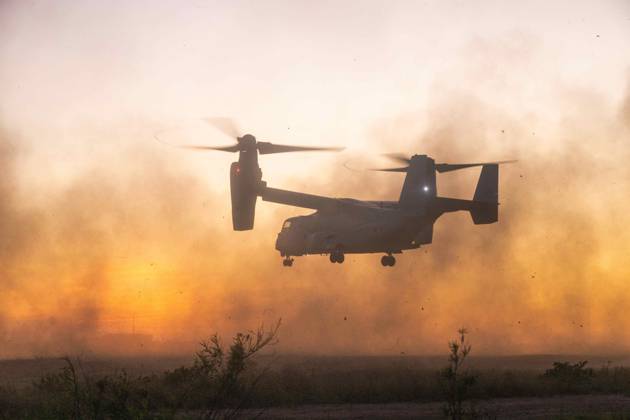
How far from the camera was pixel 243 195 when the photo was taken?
174ft

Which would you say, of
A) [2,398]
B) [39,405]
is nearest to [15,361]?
[2,398]

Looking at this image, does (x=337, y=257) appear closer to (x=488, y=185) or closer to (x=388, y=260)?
(x=388, y=260)

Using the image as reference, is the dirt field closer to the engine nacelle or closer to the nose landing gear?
the nose landing gear

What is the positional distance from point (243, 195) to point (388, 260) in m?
11.8

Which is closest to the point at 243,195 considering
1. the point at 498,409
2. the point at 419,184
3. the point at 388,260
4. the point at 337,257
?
Result: the point at 337,257

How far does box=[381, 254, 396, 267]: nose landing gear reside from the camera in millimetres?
55594

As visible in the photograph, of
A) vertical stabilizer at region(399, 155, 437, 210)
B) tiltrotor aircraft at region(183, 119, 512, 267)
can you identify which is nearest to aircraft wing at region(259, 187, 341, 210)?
tiltrotor aircraft at region(183, 119, 512, 267)

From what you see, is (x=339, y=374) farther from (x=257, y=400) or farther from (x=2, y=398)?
(x=2, y=398)

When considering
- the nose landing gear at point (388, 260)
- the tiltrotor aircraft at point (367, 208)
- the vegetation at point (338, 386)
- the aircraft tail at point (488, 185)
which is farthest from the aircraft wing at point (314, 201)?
the vegetation at point (338, 386)

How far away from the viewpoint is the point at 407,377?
156 feet

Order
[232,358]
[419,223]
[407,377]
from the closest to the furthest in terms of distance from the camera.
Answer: [232,358] → [407,377] → [419,223]

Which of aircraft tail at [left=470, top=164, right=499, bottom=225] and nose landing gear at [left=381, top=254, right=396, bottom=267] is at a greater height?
aircraft tail at [left=470, top=164, right=499, bottom=225]

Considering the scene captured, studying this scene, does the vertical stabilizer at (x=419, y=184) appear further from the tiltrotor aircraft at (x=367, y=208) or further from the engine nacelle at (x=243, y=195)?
the engine nacelle at (x=243, y=195)

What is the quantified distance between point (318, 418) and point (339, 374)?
33.8ft
